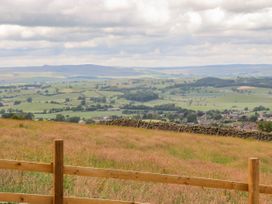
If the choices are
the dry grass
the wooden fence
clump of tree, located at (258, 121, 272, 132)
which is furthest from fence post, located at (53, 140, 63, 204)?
clump of tree, located at (258, 121, 272, 132)

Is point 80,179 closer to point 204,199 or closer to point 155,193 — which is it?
point 155,193

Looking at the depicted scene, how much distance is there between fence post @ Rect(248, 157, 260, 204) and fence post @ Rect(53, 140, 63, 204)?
154 inches

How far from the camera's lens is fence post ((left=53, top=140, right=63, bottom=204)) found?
973cm

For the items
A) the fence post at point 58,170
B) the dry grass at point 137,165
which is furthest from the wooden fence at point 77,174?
the dry grass at point 137,165

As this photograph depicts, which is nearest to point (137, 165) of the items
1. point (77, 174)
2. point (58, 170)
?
point (77, 174)

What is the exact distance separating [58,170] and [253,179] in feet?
13.3

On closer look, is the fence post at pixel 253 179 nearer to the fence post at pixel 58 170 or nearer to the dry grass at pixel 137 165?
the dry grass at pixel 137 165

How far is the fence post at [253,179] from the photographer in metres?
9.98

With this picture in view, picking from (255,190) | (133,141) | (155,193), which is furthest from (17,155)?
→ (133,141)

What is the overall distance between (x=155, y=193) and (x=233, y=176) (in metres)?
7.47

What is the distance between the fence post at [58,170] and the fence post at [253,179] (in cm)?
390

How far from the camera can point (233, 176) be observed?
65.5ft

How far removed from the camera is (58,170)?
9.78 metres

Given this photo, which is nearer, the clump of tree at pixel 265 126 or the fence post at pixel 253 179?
the fence post at pixel 253 179
